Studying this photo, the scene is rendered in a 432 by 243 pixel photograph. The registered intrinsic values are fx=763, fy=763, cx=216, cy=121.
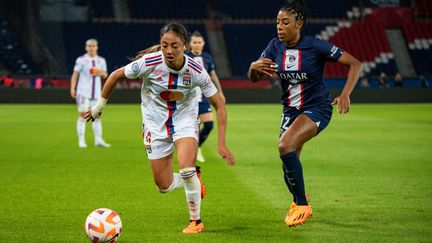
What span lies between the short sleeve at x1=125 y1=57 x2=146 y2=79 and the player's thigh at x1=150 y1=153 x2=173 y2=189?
3.26 ft

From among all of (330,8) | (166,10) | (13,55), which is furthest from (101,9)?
(330,8)

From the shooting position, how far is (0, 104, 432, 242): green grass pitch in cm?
746

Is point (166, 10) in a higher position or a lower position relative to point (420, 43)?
higher

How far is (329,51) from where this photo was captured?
7.94 meters

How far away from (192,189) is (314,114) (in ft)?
5.26

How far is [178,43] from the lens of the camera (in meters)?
7.23

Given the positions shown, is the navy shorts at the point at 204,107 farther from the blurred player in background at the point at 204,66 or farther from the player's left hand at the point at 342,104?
the player's left hand at the point at 342,104

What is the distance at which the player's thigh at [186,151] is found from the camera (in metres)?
7.40

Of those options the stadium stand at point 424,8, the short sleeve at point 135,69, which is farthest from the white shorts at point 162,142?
the stadium stand at point 424,8

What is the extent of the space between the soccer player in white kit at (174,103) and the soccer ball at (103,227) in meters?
0.80

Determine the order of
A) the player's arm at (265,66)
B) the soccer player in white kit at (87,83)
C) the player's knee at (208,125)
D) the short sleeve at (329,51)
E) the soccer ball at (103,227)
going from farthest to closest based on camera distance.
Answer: the soccer player in white kit at (87,83), the player's knee at (208,125), the short sleeve at (329,51), the player's arm at (265,66), the soccer ball at (103,227)

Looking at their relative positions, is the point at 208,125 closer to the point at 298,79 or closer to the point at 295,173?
the point at 298,79

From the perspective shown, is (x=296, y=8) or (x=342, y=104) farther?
(x=296, y=8)

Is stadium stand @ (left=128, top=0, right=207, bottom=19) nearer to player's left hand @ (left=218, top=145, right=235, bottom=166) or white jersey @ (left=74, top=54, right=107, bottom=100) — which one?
white jersey @ (left=74, top=54, right=107, bottom=100)
